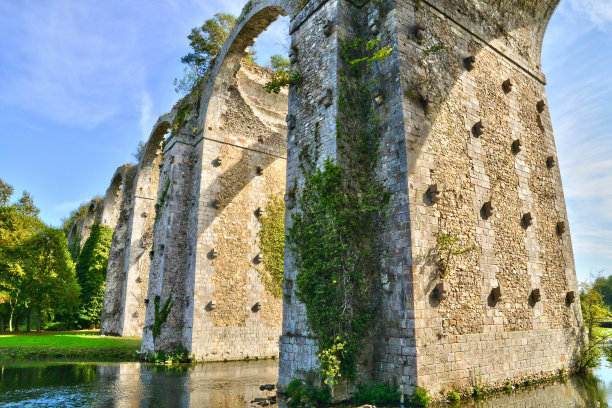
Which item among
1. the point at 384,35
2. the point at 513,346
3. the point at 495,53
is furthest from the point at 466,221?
the point at 495,53

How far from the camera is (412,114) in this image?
9.00 metres

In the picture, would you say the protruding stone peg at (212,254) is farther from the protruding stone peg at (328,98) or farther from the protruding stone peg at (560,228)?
the protruding stone peg at (560,228)

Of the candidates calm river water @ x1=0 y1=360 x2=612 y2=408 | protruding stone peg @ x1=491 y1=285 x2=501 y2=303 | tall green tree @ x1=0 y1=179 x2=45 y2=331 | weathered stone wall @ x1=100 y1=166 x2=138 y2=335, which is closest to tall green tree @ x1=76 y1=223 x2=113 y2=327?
weathered stone wall @ x1=100 y1=166 x2=138 y2=335

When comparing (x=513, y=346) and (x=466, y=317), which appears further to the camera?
(x=513, y=346)

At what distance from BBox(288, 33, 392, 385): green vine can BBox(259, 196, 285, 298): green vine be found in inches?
318

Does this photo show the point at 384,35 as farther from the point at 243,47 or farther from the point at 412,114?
the point at 243,47

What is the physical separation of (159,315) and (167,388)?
19.6 feet

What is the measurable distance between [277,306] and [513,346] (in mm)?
9562

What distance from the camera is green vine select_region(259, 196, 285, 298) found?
56.5 feet

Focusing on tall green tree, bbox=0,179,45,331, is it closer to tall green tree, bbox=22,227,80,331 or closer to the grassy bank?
tall green tree, bbox=22,227,80,331

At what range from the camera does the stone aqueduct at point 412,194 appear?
A: 8.38 m

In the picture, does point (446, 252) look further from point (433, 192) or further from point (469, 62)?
point (469, 62)

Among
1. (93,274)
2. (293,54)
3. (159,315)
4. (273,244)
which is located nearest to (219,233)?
(273,244)

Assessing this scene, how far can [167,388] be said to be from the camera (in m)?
9.89
